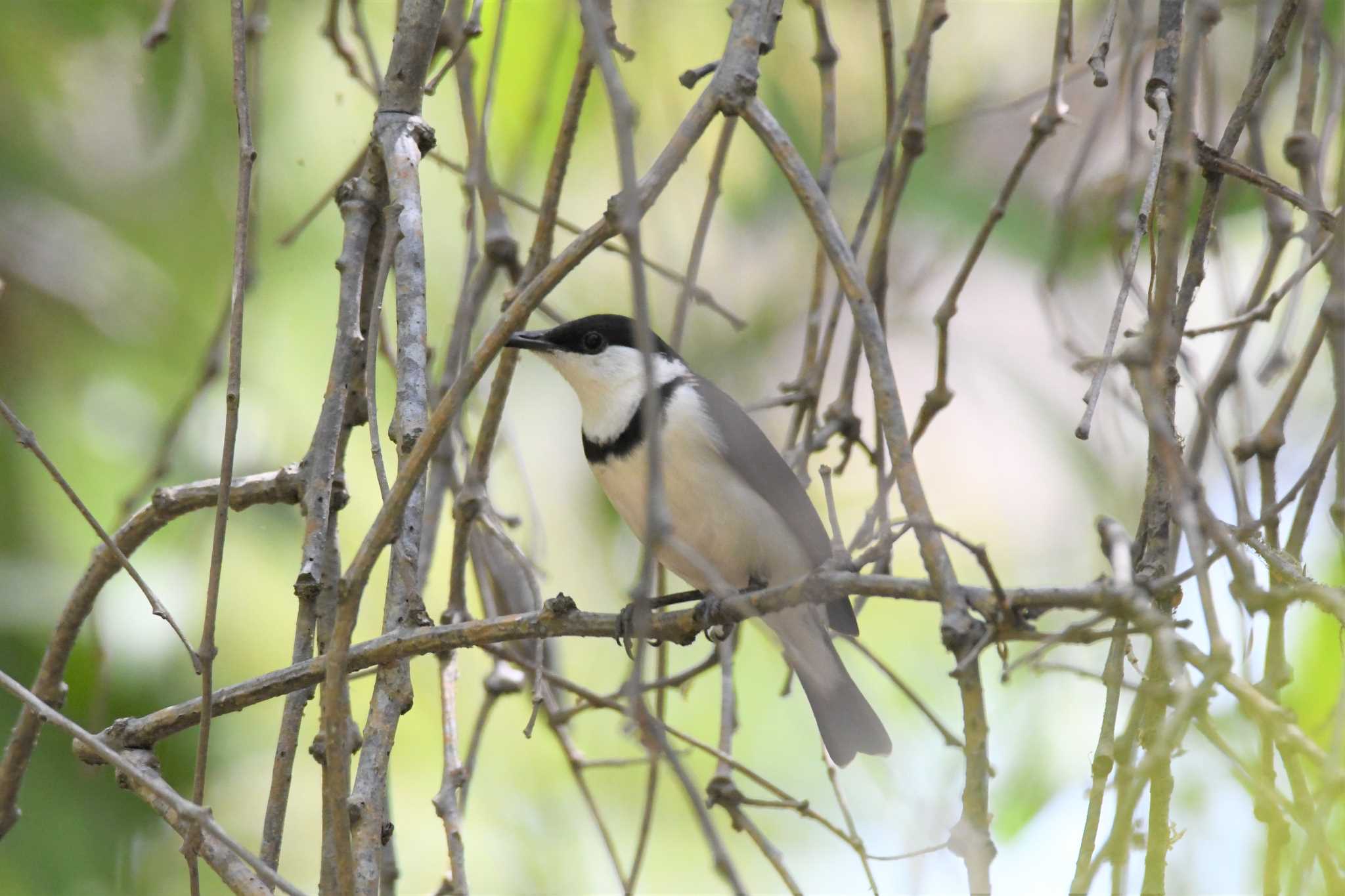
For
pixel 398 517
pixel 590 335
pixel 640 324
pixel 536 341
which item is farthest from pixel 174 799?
pixel 590 335

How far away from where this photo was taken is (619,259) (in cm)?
458

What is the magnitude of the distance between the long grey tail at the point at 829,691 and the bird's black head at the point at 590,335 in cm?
82

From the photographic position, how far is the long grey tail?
11.6 ft

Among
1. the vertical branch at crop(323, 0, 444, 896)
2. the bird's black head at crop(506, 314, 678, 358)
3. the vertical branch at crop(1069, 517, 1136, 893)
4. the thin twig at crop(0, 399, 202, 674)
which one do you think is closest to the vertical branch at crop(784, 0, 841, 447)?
the bird's black head at crop(506, 314, 678, 358)

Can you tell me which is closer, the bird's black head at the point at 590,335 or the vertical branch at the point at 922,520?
the vertical branch at the point at 922,520

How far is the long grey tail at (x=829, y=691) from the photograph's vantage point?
11.6 ft

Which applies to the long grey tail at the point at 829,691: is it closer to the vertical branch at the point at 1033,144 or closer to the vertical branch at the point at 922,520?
the vertical branch at the point at 1033,144

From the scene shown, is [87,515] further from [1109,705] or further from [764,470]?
[764,470]

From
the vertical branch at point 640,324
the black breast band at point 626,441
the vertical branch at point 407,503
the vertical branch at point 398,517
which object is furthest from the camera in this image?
the black breast band at point 626,441

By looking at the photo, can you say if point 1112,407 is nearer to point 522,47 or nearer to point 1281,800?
point 1281,800

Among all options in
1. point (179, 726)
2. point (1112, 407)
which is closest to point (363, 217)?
point (179, 726)

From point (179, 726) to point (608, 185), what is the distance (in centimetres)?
265

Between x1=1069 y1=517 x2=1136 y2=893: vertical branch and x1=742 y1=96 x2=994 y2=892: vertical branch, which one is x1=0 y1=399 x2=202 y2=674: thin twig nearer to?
x1=742 y1=96 x2=994 y2=892: vertical branch

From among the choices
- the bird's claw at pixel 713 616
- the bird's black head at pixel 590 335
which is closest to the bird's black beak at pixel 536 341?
the bird's black head at pixel 590 335
